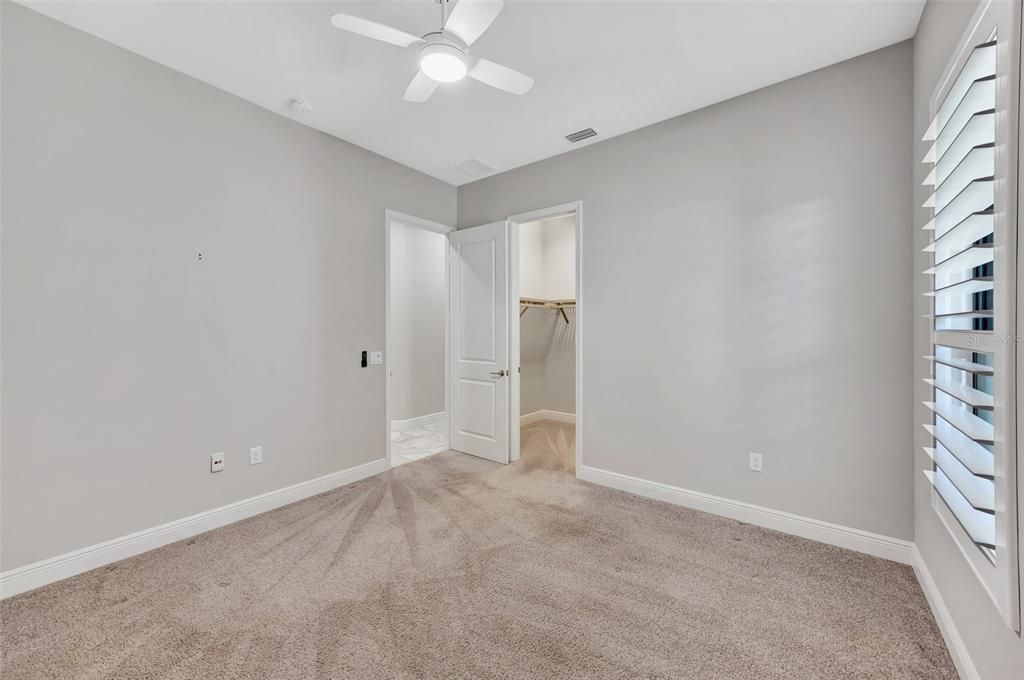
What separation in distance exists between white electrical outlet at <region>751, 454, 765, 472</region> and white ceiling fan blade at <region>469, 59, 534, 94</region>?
2.55m

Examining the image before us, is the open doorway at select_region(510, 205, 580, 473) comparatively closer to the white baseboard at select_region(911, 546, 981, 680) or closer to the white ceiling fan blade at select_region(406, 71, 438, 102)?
the white ceiling fan blade at select_region(406, 71, 438, 102)

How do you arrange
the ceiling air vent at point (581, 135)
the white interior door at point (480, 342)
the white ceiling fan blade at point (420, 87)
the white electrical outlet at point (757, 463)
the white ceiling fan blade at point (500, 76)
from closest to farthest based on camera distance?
the white ceiling fan blade at point (500, 76)
the white ceiling fan blade at point (420, 87)
the white electrical outlet at point (757, 463)
the ceiling air vent at point (581, 135)
the white interior door at point (480, 342)

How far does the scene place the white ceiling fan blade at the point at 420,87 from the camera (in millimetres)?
2000

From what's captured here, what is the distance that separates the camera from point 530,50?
226cm

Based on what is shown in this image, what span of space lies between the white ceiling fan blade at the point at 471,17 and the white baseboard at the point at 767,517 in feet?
9.78

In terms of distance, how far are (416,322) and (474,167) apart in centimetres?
228

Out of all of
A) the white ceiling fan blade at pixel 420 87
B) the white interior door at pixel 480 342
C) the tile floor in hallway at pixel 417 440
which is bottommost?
the tile floor in hallway at pixel 417 440

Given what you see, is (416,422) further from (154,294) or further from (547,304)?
(154,294)

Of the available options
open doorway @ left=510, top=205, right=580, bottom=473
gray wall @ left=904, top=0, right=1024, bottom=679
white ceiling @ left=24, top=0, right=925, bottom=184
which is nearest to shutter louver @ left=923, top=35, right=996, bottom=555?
gray wall @ left=904, top=0, right=1024, bottom=679

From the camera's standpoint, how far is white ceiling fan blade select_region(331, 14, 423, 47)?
1611 mm

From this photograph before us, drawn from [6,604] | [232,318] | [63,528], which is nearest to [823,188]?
[232,318]

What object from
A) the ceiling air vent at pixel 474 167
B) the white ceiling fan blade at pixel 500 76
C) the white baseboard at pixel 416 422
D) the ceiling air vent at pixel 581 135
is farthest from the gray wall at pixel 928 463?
the white baseboard at pixel 416 422

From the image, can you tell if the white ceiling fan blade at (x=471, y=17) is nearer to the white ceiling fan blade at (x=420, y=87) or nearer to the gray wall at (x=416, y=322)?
the white ceiling fan blade at (x=420, y=87)

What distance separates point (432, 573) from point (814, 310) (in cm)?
262
